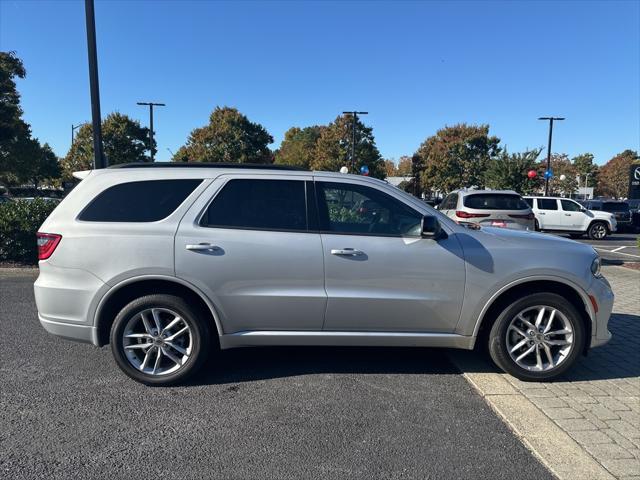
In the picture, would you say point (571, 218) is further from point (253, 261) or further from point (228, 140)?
point (228, 140)

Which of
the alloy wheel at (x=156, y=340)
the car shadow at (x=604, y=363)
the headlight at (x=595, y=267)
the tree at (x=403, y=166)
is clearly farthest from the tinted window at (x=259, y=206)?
the tree at (x=403, y=166)

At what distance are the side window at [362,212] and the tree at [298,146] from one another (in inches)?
2232

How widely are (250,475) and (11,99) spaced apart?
61.0 feet

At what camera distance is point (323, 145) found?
47.3 metres

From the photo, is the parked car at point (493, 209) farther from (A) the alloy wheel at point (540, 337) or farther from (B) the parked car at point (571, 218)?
(B) the parked car at point (571, 218)

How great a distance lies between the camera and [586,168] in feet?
247

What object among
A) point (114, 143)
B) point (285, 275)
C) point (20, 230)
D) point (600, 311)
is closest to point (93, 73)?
point (20, 230)

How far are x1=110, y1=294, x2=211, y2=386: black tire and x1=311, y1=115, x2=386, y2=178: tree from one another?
41416 mm

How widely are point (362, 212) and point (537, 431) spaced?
209 cm

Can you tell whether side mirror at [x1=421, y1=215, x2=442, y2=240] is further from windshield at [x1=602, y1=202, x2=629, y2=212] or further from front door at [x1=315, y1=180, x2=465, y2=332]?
windshield at [x1=602, y1=202, x2=629, y2=212]

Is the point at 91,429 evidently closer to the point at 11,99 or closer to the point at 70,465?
the point at 70,465

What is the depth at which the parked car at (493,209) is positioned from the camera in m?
10.9

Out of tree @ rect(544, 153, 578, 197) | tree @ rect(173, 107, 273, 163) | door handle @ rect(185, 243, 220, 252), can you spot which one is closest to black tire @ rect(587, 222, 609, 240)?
door handle @ rect(185, 243, 220, 252)

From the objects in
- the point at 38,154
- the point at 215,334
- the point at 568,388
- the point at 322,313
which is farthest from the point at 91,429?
the point at 38,154
